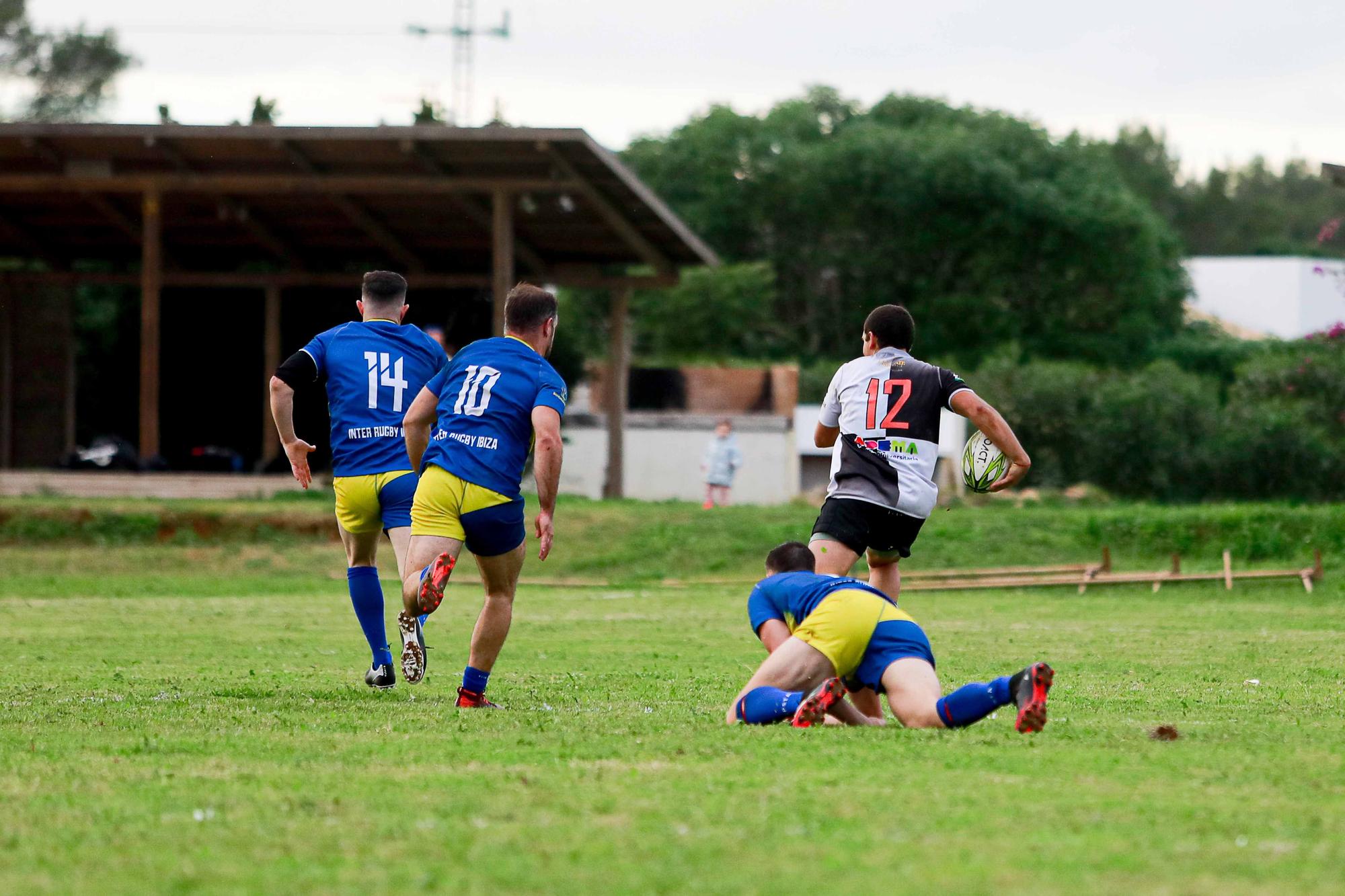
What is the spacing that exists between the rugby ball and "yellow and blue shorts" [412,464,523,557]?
2.59 m

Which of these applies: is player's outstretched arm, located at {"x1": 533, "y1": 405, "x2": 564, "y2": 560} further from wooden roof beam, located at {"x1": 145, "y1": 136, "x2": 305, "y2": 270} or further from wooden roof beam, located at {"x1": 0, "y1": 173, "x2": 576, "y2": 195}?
wooden roof beam, located at {"x1": 145, "y1": 136, "x2": 305, "y2": 270}

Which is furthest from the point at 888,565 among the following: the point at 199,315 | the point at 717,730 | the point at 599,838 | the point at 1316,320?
the point at 1316,320

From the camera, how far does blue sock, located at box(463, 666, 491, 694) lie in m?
7.78

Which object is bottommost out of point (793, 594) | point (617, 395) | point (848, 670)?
point (848, 670)

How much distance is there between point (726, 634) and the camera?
13500 millimetres

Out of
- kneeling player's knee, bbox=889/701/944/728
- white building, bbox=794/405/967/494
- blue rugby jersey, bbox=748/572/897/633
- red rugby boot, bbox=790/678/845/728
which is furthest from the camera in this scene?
white building, bbox=794/405/967/494

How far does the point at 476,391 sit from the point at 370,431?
3.78 feet

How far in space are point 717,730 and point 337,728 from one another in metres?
1.51

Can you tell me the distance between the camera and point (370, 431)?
8688 millimetres

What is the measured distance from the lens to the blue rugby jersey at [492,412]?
303 inches

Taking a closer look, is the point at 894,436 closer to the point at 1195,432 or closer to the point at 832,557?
the point at 832,557

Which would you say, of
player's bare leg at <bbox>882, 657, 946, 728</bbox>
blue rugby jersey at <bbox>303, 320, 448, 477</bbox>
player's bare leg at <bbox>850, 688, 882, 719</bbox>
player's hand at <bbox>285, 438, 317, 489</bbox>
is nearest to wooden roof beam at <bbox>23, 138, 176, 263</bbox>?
blue rugby jersey at <bbox>303, 320, 448, 477</bbox>

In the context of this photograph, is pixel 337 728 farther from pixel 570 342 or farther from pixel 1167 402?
pixel 570 342

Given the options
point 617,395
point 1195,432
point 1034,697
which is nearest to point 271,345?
point 617,395
